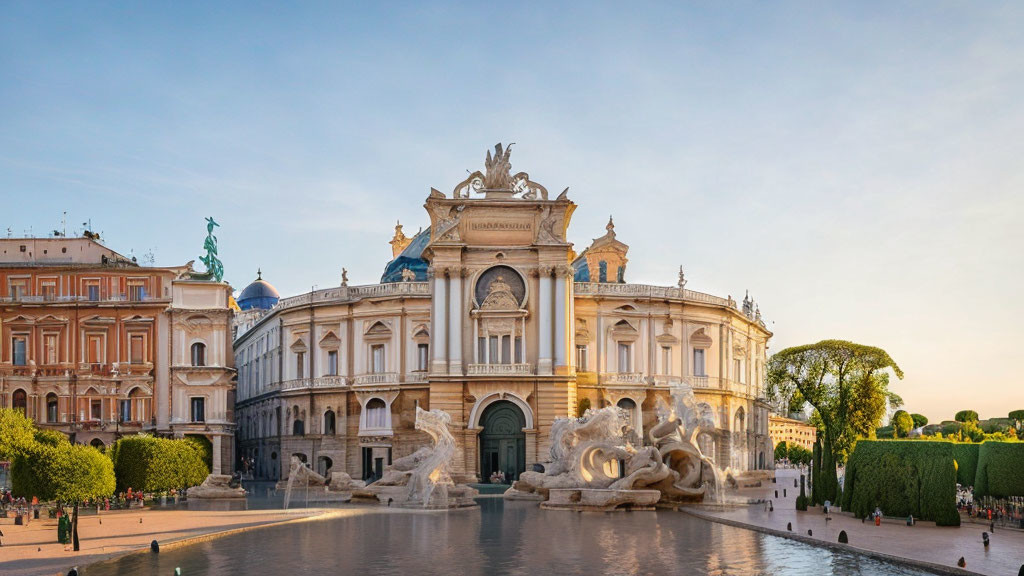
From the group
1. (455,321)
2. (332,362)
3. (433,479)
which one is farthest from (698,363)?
(433,479)

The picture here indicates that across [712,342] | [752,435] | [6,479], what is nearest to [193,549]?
[6,479]

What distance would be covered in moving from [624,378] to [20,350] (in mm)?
36728

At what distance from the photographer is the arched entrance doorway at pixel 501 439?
62594 millimetres

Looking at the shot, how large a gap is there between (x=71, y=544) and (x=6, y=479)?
2624 cm

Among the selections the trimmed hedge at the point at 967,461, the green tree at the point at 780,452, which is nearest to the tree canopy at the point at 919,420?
the green tree at the point at 780,452

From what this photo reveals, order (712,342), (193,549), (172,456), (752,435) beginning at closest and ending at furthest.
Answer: (193,549)
(172,456)
(712,342)
(752,435)

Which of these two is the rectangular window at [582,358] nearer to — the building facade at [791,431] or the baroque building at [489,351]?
the baroque building at [489,351]

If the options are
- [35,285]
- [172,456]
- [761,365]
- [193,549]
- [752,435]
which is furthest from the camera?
[761,365]

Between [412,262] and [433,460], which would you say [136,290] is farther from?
[433,460]

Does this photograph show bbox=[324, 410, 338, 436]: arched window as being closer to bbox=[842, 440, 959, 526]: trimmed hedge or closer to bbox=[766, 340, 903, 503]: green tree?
bbox=[766, 340, 903, 503]: green tree

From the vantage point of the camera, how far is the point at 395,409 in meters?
65.8

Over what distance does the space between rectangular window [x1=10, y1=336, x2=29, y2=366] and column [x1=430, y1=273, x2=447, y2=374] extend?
24587 mm

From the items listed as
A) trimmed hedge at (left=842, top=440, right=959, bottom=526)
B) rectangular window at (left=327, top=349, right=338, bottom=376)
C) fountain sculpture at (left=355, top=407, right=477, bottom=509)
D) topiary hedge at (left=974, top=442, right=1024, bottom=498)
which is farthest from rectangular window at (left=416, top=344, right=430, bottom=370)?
topiary hedge at (left=974, top=442, right=1024, bottom=498)

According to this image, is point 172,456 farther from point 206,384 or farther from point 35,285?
point 35,285
